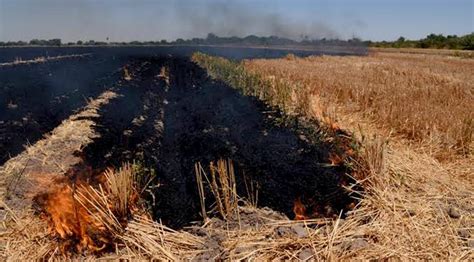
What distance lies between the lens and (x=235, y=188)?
5.20m

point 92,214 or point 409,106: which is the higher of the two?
point 409,106

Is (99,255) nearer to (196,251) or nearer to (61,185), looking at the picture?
(196,251)

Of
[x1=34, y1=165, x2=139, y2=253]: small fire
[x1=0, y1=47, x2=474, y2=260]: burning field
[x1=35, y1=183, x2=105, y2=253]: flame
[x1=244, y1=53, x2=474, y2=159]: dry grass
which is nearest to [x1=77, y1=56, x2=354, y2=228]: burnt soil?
[x1=0, y1=47, x2=474, y2=260]: burning field

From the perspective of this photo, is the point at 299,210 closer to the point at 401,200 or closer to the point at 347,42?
the point at 401,200

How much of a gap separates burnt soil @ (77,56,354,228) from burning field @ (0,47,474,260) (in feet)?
0.10

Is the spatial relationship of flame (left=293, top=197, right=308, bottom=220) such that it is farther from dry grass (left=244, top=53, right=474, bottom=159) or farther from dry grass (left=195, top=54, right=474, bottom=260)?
dry grass (left=244, top=53, right=474, bottom=159)

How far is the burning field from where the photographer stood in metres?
4.38

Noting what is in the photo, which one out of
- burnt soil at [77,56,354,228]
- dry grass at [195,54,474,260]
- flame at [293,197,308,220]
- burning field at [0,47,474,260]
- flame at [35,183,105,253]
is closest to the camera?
dry grass at [195,54,474,260]

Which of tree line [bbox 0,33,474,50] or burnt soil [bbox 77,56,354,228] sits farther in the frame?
tree line [bbox 0,33,474,50]

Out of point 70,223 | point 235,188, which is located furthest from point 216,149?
point 70,223

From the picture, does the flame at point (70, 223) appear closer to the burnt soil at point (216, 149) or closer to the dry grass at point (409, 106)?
the burnt soil at point (216, 149)

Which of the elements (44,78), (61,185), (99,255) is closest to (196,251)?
(99,255)

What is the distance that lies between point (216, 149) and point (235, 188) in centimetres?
284

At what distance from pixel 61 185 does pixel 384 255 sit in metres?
4.43
